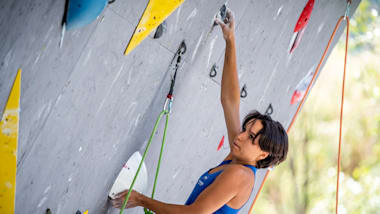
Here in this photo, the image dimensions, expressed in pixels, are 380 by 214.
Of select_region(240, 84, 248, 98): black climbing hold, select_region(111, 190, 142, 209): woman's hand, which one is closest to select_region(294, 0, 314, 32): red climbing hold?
select_region(240, 84, 248, 98): black climbing hold

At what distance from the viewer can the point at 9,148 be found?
137 cm

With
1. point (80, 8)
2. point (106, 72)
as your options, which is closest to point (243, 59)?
point (106, 72)

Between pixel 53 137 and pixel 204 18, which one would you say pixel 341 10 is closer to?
pixel 204 18

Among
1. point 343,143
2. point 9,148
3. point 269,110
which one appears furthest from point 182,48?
point 343,143

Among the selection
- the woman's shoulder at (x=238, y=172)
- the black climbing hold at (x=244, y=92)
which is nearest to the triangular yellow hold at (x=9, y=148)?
the woman's shoulder at (x=238, y=172)

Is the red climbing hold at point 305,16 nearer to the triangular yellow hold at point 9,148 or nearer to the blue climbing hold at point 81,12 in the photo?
the blue climbing hold at point 81,12

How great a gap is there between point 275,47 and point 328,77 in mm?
10308

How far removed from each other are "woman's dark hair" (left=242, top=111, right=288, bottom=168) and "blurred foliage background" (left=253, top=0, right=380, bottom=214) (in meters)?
7.65

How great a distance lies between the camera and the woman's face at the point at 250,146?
5.52 feet

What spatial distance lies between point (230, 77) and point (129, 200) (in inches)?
26.1

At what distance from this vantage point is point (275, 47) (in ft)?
7.63

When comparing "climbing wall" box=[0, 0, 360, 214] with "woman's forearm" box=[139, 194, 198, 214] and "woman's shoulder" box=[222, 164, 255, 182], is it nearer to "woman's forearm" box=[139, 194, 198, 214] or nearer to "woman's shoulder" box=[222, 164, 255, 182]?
"woman's forearm" box=[139, 194, 198, 214]

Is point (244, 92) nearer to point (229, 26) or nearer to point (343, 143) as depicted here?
point (229, 26)

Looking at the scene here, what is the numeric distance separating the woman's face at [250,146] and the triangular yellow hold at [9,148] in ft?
2.52
